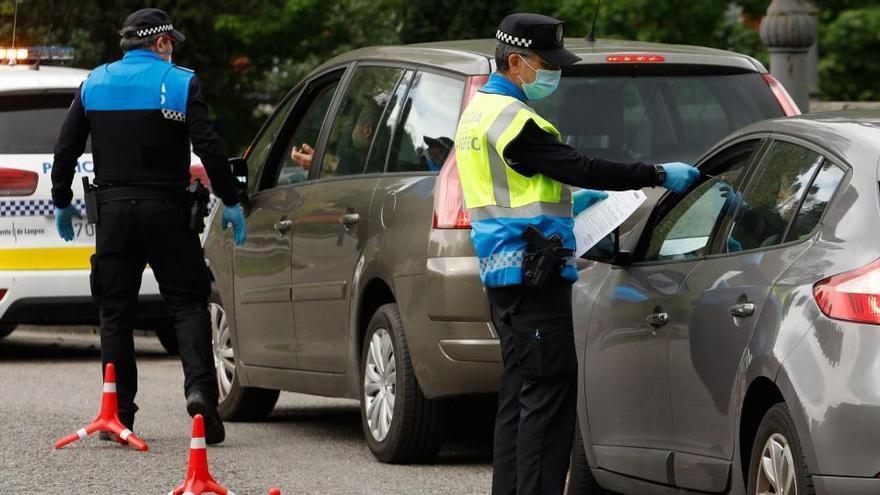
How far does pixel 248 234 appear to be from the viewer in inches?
381

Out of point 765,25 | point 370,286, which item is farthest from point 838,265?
point 765,25

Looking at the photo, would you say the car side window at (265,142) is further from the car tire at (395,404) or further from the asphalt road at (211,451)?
the car tire at (395,404)

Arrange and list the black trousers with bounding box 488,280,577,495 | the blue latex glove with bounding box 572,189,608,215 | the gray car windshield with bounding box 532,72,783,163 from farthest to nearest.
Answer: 1. the gray car windshield with bounding box 532,72,783,163
2. the blue latex glove with bounding box 572,189,608,215
3. the black trousers with bounding box 488,280,577,495

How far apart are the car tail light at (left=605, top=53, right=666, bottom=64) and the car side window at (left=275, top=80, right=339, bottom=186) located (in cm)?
162

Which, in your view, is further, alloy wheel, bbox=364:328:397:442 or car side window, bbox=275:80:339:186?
car side window, bbox=275:80:339:186

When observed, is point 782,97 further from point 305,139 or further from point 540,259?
point 540,259

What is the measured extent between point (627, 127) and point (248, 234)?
7.94ft

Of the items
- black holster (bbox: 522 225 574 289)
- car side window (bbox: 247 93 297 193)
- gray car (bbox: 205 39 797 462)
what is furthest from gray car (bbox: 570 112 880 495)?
car side window (bbox: 247 93 297 193)

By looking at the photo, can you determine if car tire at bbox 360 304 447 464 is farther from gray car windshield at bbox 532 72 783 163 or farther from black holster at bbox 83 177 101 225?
black holster at bbox 83 177 101 225

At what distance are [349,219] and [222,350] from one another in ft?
6.85

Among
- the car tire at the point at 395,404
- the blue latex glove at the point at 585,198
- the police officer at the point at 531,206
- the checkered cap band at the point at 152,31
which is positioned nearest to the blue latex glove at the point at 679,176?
the police officer at the point at 531,206

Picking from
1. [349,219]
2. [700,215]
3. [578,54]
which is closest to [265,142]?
[349,219]

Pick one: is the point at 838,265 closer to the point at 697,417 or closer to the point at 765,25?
the point at 697,417

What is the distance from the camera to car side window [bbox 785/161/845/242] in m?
5.54
